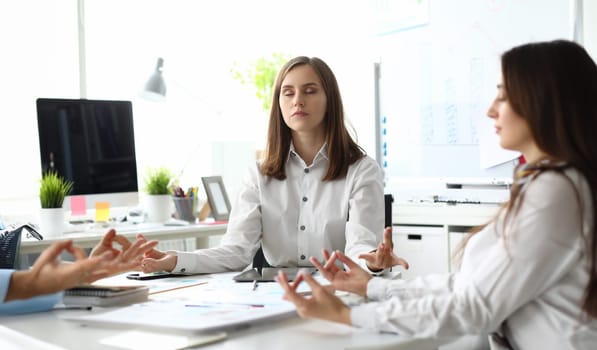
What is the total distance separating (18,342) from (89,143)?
2.24m

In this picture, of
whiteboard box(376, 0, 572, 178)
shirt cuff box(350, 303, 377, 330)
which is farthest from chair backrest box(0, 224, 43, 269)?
whiteboard box(376, 0, 572, 178)

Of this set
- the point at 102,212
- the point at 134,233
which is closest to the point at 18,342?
the point at 134,233

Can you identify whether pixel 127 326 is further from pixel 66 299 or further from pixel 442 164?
pixel 442 164

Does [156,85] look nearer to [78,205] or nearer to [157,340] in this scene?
[78,205]

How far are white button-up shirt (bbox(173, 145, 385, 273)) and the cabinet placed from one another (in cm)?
162

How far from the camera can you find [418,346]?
1211 millimetres

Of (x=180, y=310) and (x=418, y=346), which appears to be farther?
(x=180, y=310)

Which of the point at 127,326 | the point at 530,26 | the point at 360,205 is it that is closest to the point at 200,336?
the point at 127,326

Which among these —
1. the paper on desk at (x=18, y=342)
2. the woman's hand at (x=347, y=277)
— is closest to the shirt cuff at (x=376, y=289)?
the woman's hand at (x=347, y=277)

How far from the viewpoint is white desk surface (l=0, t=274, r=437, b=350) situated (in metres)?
1.18

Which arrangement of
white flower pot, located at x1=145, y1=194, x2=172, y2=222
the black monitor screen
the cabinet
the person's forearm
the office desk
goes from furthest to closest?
the cabinet < white flower pot, located at x1=145, y1=194, x2=172, y2=222 < the black monitor screen < the office desk < the person's forearm

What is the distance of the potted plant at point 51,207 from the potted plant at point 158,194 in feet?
2.15

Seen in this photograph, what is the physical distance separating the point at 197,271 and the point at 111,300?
505mm

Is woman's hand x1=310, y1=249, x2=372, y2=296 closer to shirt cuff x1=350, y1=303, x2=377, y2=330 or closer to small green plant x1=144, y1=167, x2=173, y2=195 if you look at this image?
shirt cuff x1=350, y1=303, x2=377, y2=330
